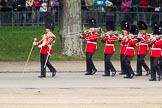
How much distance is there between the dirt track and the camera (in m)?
17.8

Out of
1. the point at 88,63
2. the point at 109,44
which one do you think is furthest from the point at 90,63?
the point at 109,44

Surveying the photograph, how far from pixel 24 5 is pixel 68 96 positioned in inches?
773

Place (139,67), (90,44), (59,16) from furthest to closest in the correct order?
(59,16) → (90,44) → (139,67)

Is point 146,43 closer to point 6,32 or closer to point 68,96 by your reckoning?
point 68,96

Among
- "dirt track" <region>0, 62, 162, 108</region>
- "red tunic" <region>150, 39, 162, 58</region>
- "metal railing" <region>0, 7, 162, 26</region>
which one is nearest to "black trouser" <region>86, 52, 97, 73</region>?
"dirt track" <region>0, 62, 162, 108</region>

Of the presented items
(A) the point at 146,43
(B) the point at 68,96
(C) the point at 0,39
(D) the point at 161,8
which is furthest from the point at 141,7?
(B) the point at 68,96

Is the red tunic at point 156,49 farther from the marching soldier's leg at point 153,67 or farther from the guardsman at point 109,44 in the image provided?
the guardsman at point 109,44

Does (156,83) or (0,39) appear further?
(0,39)

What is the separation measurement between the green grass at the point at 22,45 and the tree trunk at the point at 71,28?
0.34 m

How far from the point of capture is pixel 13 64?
28547 mm

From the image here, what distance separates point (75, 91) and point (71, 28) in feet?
34.1

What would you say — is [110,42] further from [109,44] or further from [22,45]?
[22,45]

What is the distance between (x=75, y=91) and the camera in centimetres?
2033

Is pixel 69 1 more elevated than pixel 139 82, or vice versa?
pixel 69 1
